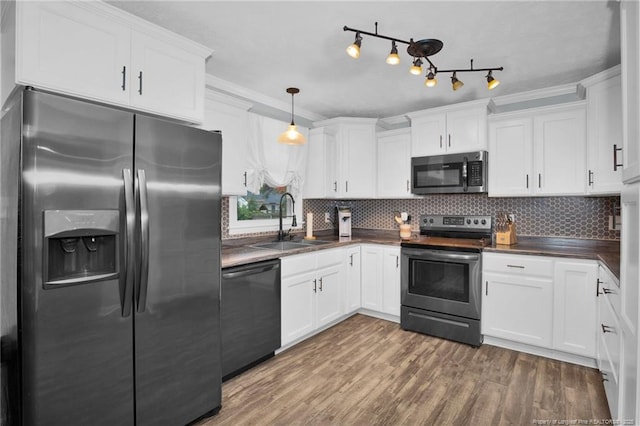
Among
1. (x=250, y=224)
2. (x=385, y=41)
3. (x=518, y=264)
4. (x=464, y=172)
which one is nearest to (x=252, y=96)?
(x=250, y=224)

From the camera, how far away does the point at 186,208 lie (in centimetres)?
189

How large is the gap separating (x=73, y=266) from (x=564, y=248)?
363 centimetres

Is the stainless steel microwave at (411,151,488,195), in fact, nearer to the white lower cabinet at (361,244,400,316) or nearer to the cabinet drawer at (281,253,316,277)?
the white lower cabinet at (361,244,400,316)

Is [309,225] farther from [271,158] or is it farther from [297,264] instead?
[297,264]

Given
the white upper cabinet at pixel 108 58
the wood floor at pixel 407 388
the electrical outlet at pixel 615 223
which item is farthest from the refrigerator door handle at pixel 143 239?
the electrical outlet at pixel 615 223

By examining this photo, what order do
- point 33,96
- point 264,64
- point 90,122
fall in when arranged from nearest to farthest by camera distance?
1. point 33,96
2. point 90,122
3. point 264,64

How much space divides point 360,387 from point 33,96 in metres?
2.49

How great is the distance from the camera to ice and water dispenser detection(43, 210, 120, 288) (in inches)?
55.6

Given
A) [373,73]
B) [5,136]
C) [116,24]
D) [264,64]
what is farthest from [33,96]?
[373,73]

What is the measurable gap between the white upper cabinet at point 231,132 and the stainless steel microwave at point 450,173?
75.6 inches

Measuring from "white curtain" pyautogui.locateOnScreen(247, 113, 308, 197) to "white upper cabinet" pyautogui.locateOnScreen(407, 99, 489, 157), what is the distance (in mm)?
1309

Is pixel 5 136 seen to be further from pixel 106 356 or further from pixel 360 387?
pixel 360 387

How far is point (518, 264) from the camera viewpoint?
291 cm

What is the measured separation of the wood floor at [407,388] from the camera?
2.06 m
